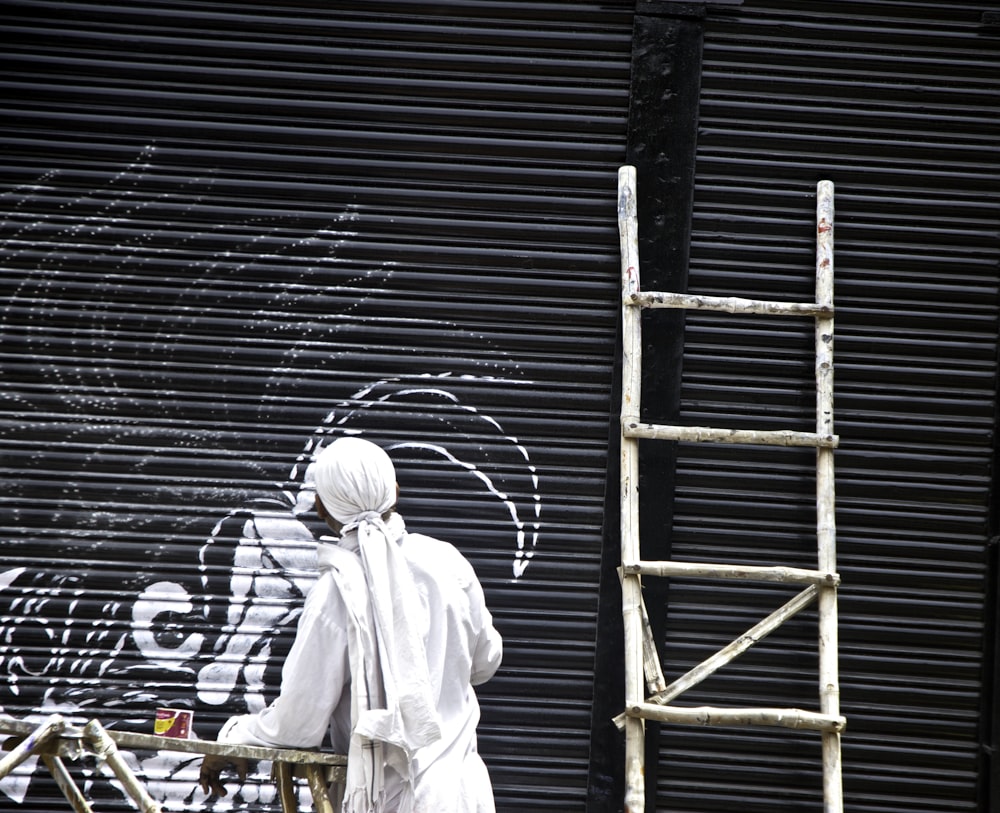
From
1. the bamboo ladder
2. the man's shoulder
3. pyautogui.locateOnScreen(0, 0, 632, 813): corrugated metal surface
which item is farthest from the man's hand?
the bamboo ladder

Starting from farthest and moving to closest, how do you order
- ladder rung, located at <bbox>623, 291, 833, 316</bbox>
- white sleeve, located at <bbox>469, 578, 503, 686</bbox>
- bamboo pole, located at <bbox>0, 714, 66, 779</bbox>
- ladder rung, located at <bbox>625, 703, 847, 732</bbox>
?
ladder rung, located at <bbox>623, 291, 833, 316</bbox>, ladder rung, located at <bbox>625, 703, 847, 732</bbox>, white sleeve, located at <bbox>469, 578, 503, 686</bbox>, bamboo pole, located at <bbox>0, 714, 66, 779</bbox>

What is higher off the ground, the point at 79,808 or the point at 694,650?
the point at 694,650

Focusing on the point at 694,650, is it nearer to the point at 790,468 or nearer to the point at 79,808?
the point at 790,468

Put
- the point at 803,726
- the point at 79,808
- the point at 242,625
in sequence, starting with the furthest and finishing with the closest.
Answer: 1. the point at 242,625
2. the point at 803,726
3. the point at 79,808

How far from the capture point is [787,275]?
3.92 meters

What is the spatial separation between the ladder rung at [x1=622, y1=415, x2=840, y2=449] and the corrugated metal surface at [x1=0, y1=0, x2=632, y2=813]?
0.42 meters

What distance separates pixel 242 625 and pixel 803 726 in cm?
217

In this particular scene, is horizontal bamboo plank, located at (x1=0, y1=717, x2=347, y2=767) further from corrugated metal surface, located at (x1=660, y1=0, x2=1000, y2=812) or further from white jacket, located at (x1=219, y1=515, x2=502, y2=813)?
corrugated metal surface, located at (x1=660, y1=0, x2=1000, y2=812)

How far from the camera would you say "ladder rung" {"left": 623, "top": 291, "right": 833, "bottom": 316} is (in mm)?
3523

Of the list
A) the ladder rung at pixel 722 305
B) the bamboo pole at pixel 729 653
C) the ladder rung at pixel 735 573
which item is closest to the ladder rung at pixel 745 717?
the bamboo pole at pixel 729 653

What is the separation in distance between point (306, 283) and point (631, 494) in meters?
1.59

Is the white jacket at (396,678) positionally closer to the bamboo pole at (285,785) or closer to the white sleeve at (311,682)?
the white sleeve at (311,682)

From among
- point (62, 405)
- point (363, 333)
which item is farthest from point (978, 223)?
point (62, 405)

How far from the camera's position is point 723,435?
11.4 ft
